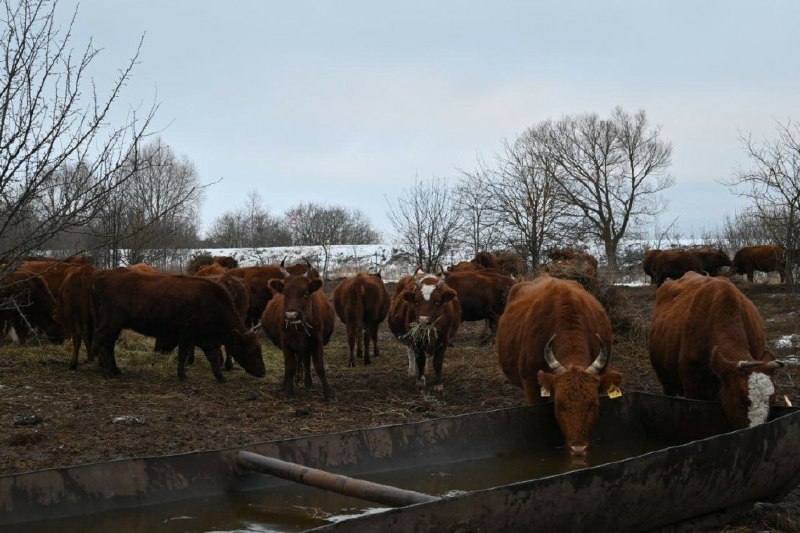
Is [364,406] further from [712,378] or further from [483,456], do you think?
[712,378]

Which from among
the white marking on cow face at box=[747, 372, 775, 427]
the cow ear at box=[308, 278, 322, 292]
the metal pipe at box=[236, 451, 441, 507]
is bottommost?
the metal pipe at box=[236, 451, 441, 507]

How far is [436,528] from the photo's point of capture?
411cm

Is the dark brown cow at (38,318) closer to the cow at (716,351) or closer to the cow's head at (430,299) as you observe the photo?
the cow's head at (430,299)

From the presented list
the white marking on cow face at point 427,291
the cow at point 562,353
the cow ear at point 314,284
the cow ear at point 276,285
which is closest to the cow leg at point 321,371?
the cow ear at point 314,284

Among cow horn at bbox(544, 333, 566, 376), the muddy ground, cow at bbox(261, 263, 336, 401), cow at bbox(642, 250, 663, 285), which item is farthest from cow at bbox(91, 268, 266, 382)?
cow at bbox(642, 250, 663, 285)

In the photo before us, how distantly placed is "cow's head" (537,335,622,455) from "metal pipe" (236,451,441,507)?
2.08 meters

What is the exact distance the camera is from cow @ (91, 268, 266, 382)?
40.1 ft

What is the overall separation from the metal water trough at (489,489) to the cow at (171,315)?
6.53m

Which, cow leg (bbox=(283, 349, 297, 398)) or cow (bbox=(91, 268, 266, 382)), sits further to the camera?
cow (bbox=(91, 268, 266, 382))

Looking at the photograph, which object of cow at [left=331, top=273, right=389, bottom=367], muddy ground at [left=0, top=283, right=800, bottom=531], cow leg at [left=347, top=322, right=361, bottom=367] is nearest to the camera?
muddy ground at [left=0, top=283, right=800, bottom=531]

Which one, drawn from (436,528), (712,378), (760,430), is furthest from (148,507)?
(712,378)

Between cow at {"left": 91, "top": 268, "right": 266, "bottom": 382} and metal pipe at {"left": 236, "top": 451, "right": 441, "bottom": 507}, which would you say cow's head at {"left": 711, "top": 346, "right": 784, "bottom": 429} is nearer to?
metal pipe at {"left": 236, "top": 451, "right": 441, "bottom": 507}

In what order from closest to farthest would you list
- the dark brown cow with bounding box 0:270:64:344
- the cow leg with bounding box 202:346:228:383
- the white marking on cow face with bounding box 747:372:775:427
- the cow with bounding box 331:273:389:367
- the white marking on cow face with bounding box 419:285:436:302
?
the white marking on cow face with bounding box 747:372:775:427 < the white marking on cow face with bounding box 419:285:436:302 < the cow leg with bounding box 202:346:228:383 < the dark brown cow with bounding box 0:270:64:344 < the cow with bounding box 331:273:389:367

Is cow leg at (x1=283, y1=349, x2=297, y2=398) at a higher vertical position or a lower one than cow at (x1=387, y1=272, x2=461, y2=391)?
lower
